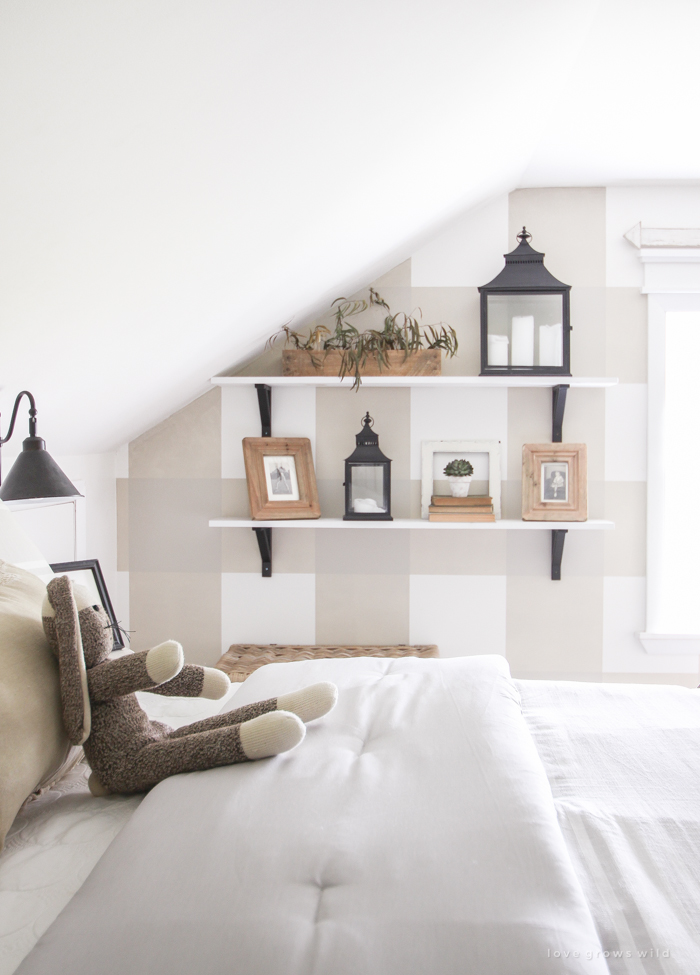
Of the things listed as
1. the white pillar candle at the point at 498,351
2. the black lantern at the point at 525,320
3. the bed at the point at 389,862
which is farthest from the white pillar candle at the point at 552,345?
the bed at the point at 389,862

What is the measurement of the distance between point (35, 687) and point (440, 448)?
5.55 feet

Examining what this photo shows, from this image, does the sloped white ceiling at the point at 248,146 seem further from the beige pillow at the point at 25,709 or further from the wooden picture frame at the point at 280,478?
the beige pillow at the point at 25,709

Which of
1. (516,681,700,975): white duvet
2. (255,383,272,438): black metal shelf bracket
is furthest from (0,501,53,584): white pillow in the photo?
(255,383,272,438): black metal shelf bracket

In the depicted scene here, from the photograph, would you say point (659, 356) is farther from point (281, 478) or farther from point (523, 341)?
point (281, 478)

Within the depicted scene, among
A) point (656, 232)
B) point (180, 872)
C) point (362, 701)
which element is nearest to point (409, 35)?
point (362, 701)

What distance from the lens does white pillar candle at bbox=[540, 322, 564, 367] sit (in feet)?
6.91

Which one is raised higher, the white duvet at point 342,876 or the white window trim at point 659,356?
the white window trim at point 659,356

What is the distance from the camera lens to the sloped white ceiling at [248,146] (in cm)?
69

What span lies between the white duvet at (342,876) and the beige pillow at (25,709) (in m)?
0.13

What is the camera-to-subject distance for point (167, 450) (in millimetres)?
2305

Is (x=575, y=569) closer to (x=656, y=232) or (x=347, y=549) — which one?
(x=347, y=549)

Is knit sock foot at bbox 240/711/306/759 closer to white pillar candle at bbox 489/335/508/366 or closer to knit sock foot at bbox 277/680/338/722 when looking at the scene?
knit sock foot at bbox 277/680/338/722

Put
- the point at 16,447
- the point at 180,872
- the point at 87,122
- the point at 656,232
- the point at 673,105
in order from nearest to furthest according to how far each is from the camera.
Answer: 1. the point at 180,872
2. the point at 87,122
3. the point at 16,447
4. the point at 673,105
5. the point at 656,232

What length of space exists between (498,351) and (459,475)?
0.44 metres
